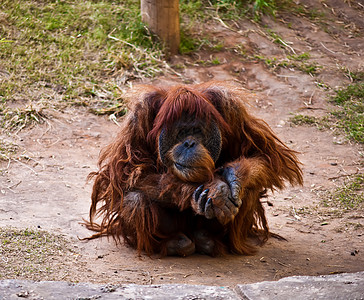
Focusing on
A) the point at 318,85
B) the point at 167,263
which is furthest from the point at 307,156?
the point at 167,263

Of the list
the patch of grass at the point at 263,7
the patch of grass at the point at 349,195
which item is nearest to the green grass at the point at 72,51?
the patch of grass at the point at 263,7

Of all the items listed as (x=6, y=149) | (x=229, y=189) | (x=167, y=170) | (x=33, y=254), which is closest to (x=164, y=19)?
(x=6, y=149)

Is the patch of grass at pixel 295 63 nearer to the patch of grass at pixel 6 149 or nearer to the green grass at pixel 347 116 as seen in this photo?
the green grass at pixel 347 116

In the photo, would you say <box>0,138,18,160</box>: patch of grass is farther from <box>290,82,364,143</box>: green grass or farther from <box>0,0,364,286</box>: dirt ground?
<box>290,82,364,143</box>: green grass

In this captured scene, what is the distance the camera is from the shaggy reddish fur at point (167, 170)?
312 centimetres

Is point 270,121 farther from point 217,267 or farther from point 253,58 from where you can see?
point 217,267

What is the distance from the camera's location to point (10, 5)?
7027 millimetres

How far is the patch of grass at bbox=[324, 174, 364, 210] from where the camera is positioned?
4.08 meters

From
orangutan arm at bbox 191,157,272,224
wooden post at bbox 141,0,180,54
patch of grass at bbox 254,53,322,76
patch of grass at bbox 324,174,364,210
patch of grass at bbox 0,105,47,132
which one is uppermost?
wooden post at bbox 141,0,180,54

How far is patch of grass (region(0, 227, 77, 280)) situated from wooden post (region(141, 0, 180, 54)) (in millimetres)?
3898

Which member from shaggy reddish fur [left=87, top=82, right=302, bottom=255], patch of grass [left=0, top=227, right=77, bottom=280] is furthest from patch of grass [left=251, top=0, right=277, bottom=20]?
patch of grass [left=0, top=227, right=77, bottom=280]

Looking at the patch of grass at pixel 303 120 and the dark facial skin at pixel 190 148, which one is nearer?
the dark facial skin at pixel 190 148

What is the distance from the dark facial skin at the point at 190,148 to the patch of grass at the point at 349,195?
4.52 ft

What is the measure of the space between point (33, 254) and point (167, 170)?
86 centimetres
